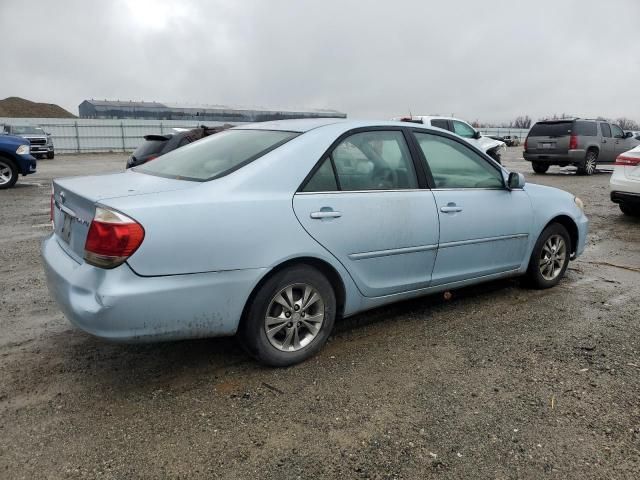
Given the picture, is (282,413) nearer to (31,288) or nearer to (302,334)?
(302,334)

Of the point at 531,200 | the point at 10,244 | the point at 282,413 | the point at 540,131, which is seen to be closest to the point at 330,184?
the point at 282,413

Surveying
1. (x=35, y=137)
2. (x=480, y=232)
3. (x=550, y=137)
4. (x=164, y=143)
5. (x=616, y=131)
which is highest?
(x=35, y=137)

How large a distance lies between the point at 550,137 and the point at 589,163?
159 centimetres

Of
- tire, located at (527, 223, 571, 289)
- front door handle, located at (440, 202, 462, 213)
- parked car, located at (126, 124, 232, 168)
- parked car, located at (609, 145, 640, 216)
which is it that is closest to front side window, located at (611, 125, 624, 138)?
parked car, located at (609, 145, 640, 216)

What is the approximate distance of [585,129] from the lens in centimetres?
1719

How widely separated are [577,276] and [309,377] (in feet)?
11.6

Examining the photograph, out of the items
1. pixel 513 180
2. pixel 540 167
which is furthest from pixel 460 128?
pixel 513 180

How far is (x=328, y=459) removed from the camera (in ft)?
8.00

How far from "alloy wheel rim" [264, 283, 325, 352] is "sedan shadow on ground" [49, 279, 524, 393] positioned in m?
0.18

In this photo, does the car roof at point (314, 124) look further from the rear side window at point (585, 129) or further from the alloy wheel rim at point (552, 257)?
the rear side window at point (585, 129)

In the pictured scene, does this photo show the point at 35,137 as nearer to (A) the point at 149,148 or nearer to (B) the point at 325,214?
(A) the point at 149,148

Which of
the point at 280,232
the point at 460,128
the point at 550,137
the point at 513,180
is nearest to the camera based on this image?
the point at 280,232

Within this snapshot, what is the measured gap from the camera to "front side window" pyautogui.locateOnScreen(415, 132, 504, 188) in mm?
4027

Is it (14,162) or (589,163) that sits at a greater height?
(14,162)
